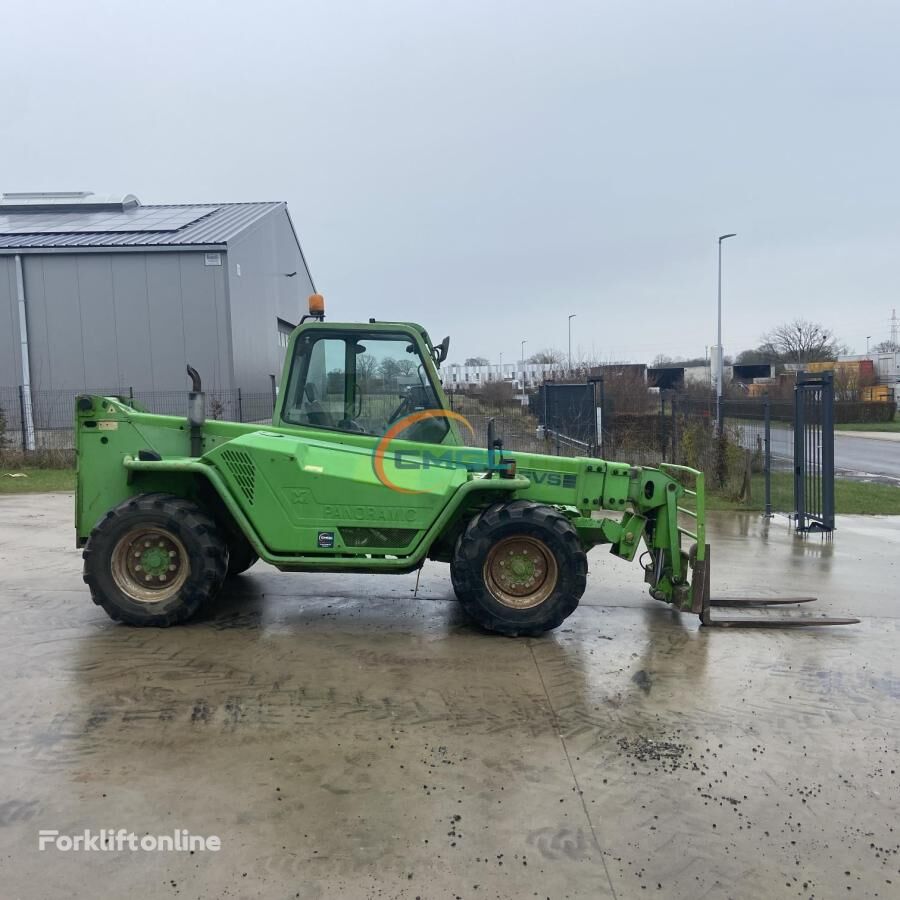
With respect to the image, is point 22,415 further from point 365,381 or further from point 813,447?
point 813,447

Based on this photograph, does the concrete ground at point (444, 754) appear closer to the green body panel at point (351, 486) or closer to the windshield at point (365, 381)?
the green body panel at point (351, 486)

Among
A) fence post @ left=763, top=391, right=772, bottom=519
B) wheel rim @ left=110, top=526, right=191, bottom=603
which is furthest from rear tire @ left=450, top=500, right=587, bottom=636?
fence post @ left=763, top=391, right=772, bottom=519

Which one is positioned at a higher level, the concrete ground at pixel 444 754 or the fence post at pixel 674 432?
the fence post at pixel 674 432

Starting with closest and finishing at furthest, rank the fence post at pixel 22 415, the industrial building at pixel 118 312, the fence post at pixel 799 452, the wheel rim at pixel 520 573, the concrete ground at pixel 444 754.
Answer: the concrete ground at pixel 444 754
the wheel rim at pixel 520 573
the fence post at pixel 799 452
the fence post at pixel 22 415
the industrial building at pixel 118 312

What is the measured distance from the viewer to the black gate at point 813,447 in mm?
10281

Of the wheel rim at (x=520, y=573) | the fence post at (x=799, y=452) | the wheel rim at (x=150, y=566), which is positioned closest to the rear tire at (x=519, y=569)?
the wheel rim at (x=520, y=573)

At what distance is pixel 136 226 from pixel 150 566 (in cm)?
1933

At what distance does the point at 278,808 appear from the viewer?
336cm

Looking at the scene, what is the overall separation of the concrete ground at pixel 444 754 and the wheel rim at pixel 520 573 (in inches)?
13.3

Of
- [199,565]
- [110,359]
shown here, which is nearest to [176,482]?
[199,565]

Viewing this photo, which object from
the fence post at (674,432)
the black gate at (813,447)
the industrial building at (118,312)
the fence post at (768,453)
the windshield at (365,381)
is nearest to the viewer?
the windshield at (365,381)

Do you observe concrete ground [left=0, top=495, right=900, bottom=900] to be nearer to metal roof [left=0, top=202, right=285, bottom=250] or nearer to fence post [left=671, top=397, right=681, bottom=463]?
fence post [left=671, top=397, right=681, bottom=463]

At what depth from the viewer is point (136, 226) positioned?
72.8 ft

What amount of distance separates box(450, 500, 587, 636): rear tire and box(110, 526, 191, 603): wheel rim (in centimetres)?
207
